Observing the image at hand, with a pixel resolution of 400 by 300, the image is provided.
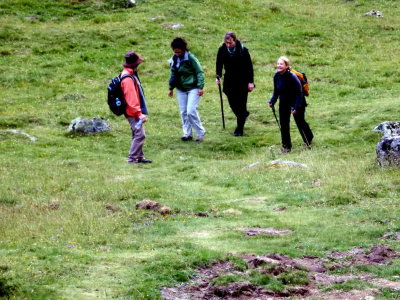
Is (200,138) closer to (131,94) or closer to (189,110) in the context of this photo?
(189,110)

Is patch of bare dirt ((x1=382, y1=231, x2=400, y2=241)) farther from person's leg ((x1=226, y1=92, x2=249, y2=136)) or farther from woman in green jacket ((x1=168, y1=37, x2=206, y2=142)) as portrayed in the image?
person's leg ((x1=226, y1=92, x2=249, y2=136))

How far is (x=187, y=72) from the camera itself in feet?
75.6

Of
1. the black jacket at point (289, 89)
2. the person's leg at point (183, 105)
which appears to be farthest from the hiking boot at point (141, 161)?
the black jacket at point (289, 89)

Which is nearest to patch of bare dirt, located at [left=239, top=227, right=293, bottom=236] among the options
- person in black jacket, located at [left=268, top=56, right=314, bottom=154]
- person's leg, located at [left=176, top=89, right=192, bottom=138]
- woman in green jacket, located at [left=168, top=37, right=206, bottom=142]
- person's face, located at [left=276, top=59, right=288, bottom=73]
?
person in black jacket, located at [left=268, top=56, right=314, bottom=154]

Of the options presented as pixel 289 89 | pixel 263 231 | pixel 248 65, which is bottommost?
pixel 263 231

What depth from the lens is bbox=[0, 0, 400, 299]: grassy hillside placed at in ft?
38.0

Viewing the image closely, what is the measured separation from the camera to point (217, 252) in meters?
11.6

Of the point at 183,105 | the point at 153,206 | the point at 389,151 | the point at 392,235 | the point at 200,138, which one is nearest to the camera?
the point at 392,235

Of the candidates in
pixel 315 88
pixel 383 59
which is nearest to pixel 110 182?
pixel 315 88

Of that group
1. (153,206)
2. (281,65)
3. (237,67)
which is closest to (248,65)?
(237,67)

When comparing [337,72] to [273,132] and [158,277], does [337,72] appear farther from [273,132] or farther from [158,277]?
[158,277]

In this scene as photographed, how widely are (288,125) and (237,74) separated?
3560 mm

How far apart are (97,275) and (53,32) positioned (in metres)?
31.8

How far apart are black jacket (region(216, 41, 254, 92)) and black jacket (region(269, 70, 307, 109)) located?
10.4 ft
